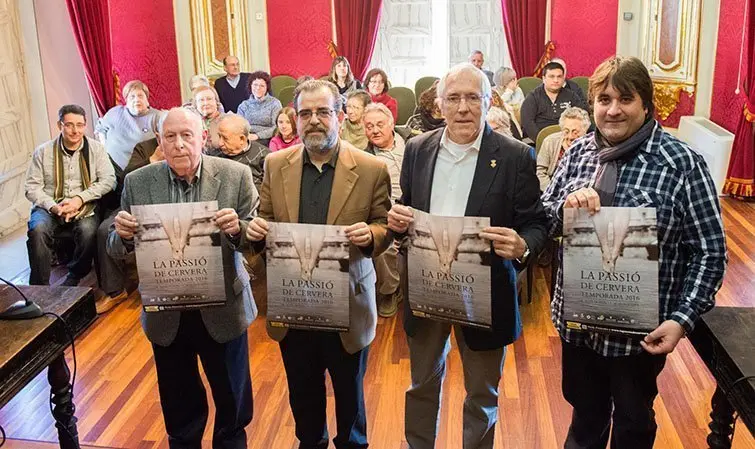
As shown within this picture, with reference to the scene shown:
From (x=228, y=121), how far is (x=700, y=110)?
5137 mm

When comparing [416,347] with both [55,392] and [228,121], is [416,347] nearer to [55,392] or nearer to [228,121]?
[55,392]

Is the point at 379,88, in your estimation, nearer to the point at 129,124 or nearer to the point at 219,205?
the point at 129,124

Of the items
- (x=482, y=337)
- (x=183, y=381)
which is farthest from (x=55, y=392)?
(x=482, y=337)

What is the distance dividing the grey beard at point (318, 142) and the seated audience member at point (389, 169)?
6.34 ft

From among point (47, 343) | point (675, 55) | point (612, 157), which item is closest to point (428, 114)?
point (612, 157)

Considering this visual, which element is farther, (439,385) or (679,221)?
(439,385)

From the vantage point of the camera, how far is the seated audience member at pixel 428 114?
4.68 m

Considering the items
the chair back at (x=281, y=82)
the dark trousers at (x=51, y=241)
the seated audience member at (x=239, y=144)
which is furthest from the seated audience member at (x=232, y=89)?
the seated audience member at (x=239, y=144)

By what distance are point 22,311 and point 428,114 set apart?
3.12 m

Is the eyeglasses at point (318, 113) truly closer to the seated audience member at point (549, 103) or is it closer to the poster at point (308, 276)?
the poster at point (308, 276)

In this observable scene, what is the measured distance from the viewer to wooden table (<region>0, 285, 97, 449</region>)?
205 centimetres

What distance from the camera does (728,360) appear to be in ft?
6.18

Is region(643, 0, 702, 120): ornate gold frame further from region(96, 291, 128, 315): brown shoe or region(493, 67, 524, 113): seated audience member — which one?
region(96, 291, 128, 315): brown shoe

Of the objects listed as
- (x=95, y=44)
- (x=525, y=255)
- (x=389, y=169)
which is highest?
(x=95, y=44)
